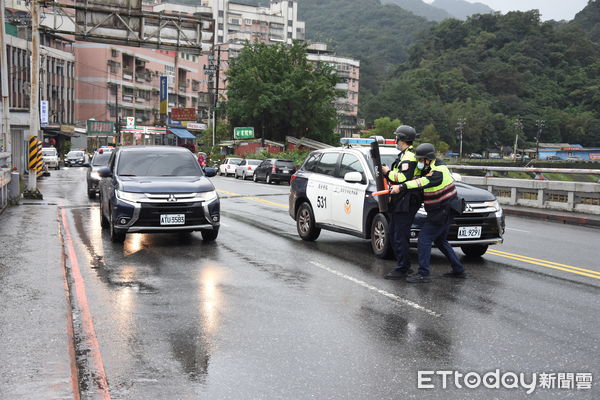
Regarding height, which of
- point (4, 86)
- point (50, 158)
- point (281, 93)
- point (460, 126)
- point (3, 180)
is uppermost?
point (281, 93)

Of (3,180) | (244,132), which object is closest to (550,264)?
(3,180)

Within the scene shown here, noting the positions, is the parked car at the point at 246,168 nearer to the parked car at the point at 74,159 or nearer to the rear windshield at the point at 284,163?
the rear windshield at the point at 284,163

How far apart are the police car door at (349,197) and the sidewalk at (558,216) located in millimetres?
9442

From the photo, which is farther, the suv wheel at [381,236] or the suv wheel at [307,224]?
the suv wheel at [307,224]

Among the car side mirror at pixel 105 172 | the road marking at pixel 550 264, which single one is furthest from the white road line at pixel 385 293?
the car side mirror at pixel 105 172

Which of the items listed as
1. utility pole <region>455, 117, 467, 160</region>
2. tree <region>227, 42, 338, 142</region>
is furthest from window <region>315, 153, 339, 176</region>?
utility pole <region>455, 117, 467, 160</region>

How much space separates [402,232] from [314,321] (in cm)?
260

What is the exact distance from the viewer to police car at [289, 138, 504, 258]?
10469 millimetres

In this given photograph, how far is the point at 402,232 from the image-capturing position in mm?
9000

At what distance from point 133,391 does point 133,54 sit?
86720 millimetres

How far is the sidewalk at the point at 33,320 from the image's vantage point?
463 centimetres

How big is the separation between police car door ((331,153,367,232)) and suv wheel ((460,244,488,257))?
1817 mm

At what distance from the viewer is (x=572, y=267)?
10.5m

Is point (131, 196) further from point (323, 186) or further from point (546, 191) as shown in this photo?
point (546, 191)
